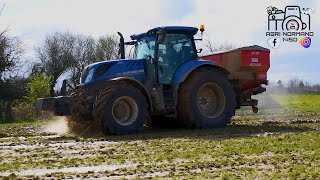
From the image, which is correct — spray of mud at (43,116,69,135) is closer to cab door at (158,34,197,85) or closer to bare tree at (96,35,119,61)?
cab door at (158,34,197,85)

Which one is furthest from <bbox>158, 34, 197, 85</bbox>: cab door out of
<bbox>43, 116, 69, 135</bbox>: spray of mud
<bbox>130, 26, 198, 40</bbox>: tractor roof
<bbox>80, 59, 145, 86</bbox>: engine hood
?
<bbox>43, 116, 69, 135</bbox>: spray of mud

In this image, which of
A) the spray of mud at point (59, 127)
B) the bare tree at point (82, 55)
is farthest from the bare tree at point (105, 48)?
the spray of mud at point (59, 127)

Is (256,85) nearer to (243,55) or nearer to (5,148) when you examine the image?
(243,55)

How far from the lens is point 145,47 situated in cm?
1365

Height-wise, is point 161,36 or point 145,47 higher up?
point 161,36

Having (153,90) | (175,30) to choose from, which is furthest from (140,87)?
(175,30)

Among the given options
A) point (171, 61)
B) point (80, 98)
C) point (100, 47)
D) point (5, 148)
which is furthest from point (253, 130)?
point (100, 47)

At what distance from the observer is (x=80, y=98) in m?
12.3

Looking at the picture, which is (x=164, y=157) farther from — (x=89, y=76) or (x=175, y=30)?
(x=175, y=30)

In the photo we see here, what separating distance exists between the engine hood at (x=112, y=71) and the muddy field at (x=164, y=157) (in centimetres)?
176

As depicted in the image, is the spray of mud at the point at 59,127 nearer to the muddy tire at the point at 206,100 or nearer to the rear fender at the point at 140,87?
the rear fender at the point at 140,87

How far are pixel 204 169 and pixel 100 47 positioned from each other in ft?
170

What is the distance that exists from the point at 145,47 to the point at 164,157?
622cm

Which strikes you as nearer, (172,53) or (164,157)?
(164,157)
